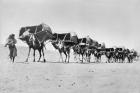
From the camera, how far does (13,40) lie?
71.2 ft

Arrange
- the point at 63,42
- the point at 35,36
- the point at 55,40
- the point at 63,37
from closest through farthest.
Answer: the point at 35,36 → the point at 55,40 → the point at 63,42 → the point at 63,37

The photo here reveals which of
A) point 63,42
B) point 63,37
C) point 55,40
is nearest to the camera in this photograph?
point 55,40

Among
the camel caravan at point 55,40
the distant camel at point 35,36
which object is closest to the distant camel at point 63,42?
the camel caravan at point 55,40

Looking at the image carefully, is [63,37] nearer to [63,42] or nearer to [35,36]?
[63,42]

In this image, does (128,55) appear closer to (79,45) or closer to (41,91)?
(79,45)

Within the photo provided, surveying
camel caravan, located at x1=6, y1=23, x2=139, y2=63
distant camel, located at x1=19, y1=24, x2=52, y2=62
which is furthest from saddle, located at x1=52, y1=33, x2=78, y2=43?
distant camel, located at x1=19, y1=24, x2=52, y2=62

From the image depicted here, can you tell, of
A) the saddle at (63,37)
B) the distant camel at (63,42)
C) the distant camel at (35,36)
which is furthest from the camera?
the saddle at (63,37)

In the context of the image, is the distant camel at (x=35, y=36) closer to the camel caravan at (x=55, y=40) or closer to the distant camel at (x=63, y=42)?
the camel caravan at (x=55, y=40)

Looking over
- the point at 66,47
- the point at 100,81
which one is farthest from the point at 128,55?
the point at 100,81

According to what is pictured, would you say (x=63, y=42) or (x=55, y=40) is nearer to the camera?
(x=55, y=40)

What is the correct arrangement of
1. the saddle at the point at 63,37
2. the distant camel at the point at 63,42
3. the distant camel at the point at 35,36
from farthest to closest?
the saddle at the point at 63,37 → the distant camel at the point at 63,42 → the distant camel at the point at 35,36

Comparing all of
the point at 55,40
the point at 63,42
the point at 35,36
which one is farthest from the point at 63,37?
the point at 35,36

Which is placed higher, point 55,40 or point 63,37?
point 63,37

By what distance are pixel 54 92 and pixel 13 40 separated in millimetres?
11232
